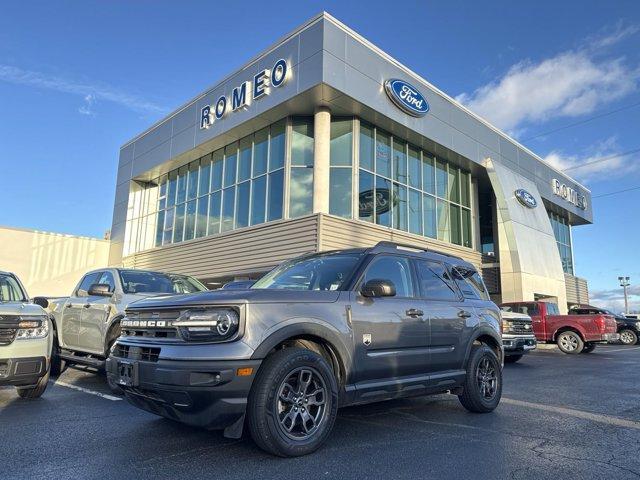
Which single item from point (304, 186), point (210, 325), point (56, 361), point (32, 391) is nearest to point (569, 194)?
point (304, 186)

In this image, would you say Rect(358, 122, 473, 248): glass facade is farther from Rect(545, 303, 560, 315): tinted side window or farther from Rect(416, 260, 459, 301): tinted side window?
Rect(416, 260, 459, 301): tinted side window

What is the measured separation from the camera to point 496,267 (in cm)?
2430

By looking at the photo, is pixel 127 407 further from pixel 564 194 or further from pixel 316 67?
pixel 564 194

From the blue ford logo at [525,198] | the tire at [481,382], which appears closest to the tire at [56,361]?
the tire at [481,382]

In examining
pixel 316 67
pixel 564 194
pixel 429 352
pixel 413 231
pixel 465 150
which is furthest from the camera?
pixel 564 194

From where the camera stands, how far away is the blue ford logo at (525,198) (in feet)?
80.7

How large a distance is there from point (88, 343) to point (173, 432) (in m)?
3.75

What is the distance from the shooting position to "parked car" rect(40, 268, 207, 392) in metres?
6.99

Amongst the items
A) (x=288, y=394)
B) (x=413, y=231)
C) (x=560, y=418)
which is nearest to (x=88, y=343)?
(x=288, y=394)

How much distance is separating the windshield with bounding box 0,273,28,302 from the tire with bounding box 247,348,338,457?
4.97 metres

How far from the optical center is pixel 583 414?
582cm

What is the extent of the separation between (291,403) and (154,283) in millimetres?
4907

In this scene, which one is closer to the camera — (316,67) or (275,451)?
(275,451)

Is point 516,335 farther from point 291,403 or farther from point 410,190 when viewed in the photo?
A: point 291,403
